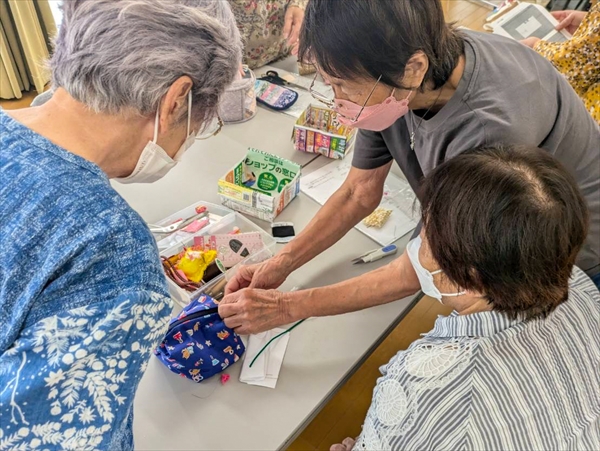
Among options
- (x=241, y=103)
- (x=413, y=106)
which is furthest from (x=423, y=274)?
(x=241, y=103)

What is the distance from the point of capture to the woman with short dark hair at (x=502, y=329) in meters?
0.82

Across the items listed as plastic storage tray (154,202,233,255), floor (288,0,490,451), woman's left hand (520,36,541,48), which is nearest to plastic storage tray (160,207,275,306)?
plastic storage tray (154,202,233,255)

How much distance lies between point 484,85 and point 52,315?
922 millimetres

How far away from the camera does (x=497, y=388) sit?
86cm

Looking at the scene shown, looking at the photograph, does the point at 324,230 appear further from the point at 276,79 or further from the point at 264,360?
the point at 276,79

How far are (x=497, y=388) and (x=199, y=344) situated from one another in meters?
0.61

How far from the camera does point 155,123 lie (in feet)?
2.88

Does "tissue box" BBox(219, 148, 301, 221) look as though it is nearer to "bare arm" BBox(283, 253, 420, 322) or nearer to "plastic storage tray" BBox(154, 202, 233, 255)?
"plastic storage tray" BBox(154, 202, 233, 255)

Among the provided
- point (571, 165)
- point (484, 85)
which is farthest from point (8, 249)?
point (571, 165)

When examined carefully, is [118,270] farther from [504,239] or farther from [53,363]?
[504,239]

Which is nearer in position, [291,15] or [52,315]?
[52,315]

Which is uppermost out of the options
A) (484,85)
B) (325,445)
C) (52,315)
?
(484,85)

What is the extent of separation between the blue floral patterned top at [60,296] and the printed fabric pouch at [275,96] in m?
1.21

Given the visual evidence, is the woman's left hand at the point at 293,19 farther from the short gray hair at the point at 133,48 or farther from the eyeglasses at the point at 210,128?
the short gray hair at the point at 133,48
